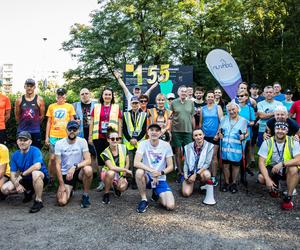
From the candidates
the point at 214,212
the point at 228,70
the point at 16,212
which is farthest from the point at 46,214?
the point at 228,70

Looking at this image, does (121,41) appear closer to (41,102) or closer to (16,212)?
(41,102)

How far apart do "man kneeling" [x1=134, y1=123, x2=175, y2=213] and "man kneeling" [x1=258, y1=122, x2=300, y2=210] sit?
1.64 m

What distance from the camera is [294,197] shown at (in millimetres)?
5645

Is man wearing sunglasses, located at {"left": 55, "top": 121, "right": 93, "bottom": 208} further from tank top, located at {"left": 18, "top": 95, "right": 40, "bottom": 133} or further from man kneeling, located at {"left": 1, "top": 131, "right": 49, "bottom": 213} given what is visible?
tank top, located at {"left": 18, "top": 95, "right": 40, "bottom": 133}

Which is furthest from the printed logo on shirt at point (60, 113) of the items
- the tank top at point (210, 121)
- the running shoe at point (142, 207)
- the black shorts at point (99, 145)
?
the tank top at point (210, 121)

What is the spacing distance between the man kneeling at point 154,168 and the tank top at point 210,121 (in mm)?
1524

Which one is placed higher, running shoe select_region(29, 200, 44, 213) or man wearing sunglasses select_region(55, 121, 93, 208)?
man wearing sunglasses select_region(55, 121, 93, 208)

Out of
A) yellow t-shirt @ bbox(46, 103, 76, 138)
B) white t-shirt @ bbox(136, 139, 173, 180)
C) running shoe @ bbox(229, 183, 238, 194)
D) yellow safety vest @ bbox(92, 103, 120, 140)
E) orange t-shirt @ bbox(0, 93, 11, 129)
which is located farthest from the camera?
orange t-shirt @ bbox(0, 93, 11, 129)

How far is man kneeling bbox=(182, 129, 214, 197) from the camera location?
571 centimetres

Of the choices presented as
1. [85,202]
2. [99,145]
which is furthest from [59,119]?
[85,202]

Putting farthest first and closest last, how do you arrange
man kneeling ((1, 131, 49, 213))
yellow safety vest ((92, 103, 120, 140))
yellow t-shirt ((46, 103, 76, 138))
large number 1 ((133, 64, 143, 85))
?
large number 1 ((133, 64, 143, 85)) < yellow t-shirt ((46, 103, 76, 138)) < yellow safety vest ((92, 103, 120, 140)) < man kneeling ((1, 131, 49, 213))

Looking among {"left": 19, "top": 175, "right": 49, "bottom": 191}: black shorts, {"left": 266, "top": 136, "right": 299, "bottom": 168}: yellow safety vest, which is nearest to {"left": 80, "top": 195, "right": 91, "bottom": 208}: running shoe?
{"left": 19, "top": 175, "right": 49, "bottom": 191}: black shorts

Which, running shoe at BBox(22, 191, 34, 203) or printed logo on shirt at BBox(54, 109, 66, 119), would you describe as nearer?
running shoe at BBox(22, 191, 34, 203)

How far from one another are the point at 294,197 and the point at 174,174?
8.55 ft
